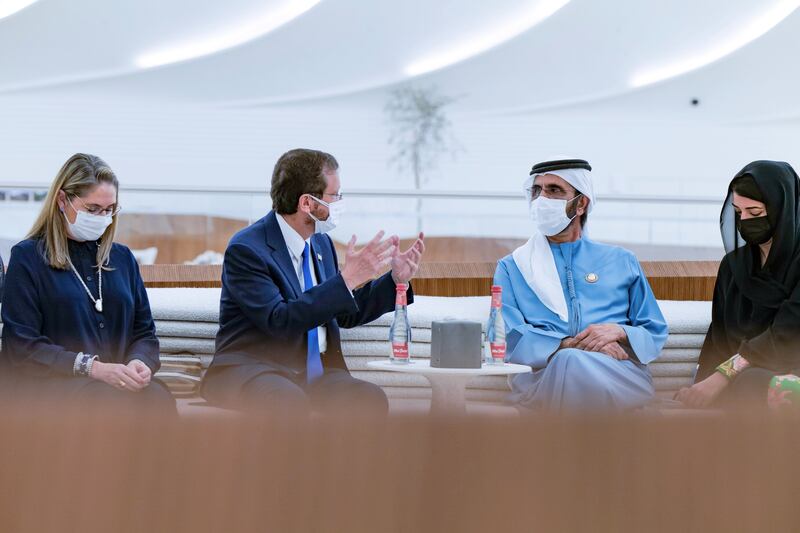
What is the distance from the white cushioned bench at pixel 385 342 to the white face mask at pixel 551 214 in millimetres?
348

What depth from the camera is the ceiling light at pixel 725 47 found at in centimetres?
1731

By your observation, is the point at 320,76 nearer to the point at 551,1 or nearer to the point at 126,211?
the point at 551,1

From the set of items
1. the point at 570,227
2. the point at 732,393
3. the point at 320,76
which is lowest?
the point at 732,393

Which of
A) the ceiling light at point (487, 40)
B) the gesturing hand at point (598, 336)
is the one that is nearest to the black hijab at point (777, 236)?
the gesturing hand at point (598, 336)

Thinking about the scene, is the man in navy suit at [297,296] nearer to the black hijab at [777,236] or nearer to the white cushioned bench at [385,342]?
the white cushioned bench at [385,342]

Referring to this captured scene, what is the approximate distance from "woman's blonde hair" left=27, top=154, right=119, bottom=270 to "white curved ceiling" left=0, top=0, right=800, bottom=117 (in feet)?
48.2

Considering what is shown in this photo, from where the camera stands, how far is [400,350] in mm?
2740

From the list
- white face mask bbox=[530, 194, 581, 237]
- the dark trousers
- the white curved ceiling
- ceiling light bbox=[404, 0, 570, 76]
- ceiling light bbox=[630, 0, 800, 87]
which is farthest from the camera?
ceiling light bbox=[404, 0, 570, 76]

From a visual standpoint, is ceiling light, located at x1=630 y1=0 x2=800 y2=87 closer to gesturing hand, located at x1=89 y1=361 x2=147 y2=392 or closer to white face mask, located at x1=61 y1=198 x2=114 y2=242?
white face mask, located at x1=61 y1=198 x2=114 y2=242

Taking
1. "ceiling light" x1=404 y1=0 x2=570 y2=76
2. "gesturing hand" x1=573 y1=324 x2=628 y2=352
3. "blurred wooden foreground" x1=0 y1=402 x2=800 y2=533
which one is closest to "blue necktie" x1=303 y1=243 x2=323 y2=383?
"gesturing hand" x1=573 y1=324 x2=628 y2=352

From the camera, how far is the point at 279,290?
2801 mm

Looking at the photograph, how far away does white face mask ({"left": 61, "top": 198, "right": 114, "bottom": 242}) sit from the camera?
273cm

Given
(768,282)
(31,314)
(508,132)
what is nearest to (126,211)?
(31,314)

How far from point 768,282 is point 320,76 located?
15823 mm
